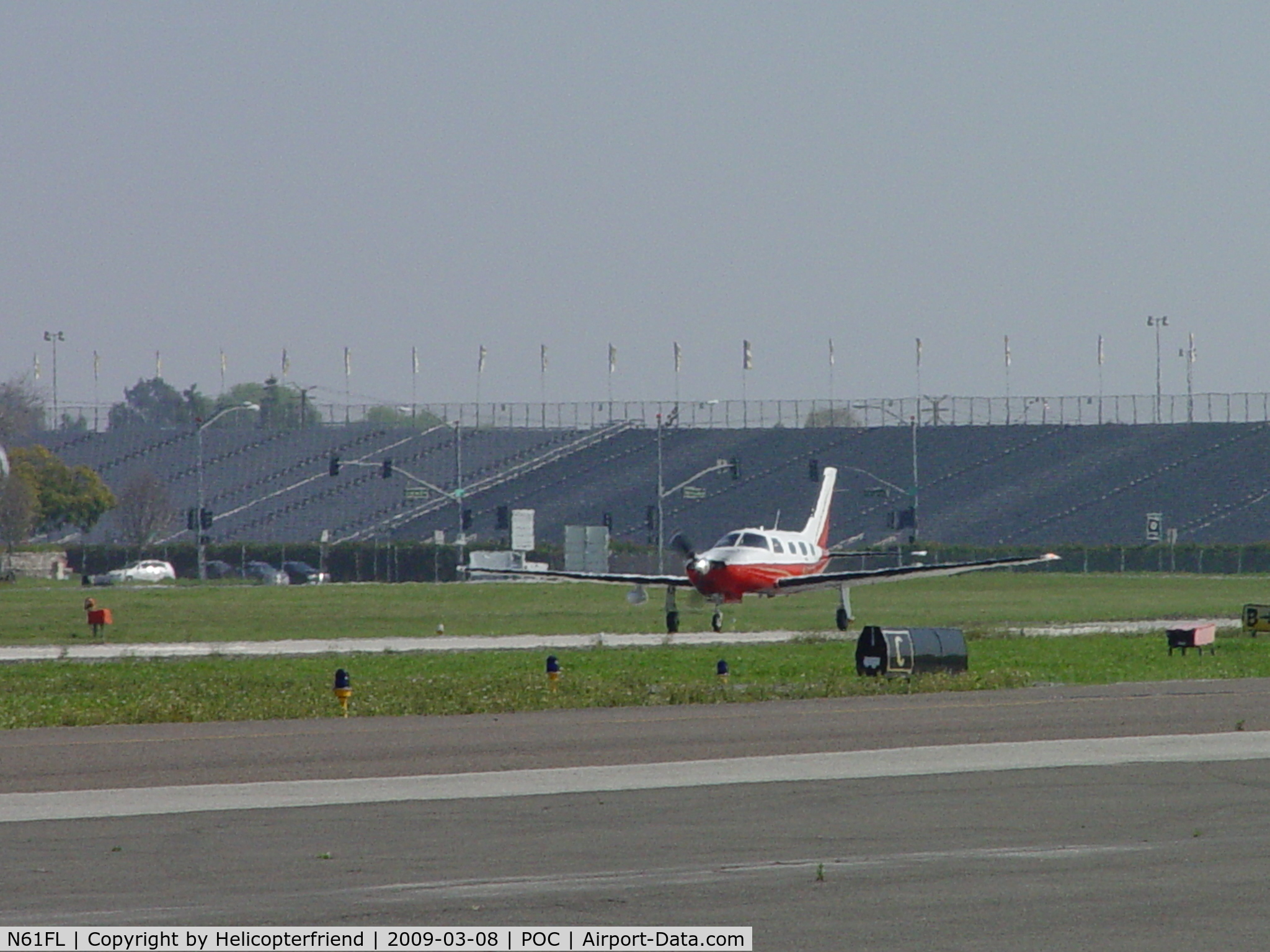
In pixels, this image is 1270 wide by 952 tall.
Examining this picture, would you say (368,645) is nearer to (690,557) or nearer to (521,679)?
(690,557)

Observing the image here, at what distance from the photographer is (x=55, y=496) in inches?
5172

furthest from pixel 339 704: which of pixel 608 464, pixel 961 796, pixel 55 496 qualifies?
pixel 608 464

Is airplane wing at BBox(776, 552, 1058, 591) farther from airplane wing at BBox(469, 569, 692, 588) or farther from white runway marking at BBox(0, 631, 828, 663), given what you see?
airplane wing at BBox(469, 569, 692, 588)

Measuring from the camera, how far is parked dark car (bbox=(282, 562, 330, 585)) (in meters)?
112

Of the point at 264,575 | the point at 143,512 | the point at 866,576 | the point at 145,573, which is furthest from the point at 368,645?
the point at 143,512

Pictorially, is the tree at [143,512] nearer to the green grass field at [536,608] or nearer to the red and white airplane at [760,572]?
the green grass field at [536,608]

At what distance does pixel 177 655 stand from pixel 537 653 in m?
7.62

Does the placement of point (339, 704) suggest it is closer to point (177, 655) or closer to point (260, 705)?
point (260, 705)

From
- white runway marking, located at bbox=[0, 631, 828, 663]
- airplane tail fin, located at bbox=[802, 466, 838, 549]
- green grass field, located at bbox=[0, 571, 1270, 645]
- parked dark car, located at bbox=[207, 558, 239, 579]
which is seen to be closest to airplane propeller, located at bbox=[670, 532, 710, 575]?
green grass field, located at bbox=[0, 571, 1270, 645]

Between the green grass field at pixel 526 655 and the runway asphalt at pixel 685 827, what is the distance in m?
3.41

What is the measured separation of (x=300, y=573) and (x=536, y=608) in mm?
50086

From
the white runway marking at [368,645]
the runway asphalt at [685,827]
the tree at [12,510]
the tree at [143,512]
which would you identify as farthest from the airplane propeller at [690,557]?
A: the tree at [143,512]

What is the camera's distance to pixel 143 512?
132 metres

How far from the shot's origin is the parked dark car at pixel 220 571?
385ft
